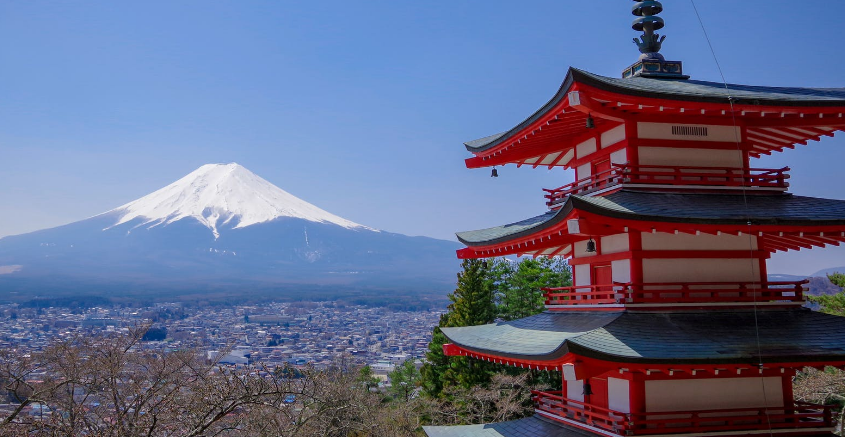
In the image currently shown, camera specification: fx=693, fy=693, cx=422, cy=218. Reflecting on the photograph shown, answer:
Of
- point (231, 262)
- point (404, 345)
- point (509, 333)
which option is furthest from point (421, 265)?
point (509, 333)

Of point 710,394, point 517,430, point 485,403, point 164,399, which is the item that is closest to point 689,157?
point 710,394

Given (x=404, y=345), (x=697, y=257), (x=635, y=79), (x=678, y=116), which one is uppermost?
(x=635, y=79)

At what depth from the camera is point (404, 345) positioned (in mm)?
88875

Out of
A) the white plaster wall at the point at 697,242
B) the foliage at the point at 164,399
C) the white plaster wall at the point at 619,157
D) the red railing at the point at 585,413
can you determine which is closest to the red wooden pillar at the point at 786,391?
the white plaster wall at the point at 697,242

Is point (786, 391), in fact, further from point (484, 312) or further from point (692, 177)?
point (484, 312)

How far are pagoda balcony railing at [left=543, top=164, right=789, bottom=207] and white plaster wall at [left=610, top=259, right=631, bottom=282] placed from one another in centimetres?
131

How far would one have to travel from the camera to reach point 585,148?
13.4 metres

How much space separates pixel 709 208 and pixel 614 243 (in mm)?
1692

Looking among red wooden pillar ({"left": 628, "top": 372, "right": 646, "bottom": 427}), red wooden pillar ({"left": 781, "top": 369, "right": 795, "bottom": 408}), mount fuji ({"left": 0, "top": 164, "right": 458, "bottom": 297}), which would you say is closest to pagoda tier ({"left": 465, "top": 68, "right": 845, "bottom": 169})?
red wooden pillar ({"left": 628, "top": 372, "right": 646, "bottom": 427})

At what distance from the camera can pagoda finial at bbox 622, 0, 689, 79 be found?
44.4 ft

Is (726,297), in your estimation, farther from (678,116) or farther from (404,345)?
(404,345)

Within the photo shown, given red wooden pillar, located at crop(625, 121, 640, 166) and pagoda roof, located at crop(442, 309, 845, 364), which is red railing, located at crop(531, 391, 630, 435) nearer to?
pagoda roof, located at crop(442, 309, 845, 364)

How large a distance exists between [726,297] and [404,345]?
79.4 metres

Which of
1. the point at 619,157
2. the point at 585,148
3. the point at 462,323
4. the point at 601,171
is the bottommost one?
the point at 462,323
